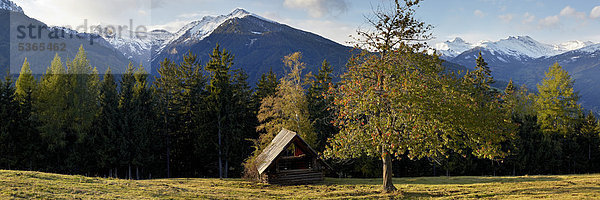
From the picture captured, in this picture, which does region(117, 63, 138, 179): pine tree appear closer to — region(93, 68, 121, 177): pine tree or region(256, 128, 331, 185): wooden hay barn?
region(93, 68, 121, 177): pine tree

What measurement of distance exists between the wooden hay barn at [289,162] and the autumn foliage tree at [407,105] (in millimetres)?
12559

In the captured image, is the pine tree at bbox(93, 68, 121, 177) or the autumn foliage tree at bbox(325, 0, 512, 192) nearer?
the autumn foliage tree at bbox(325, 0, 512, 192)

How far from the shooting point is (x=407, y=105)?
1692cm

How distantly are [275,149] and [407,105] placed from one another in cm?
1861

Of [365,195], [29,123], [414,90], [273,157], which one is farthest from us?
[29,123]

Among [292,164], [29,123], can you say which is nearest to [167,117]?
[29,123]

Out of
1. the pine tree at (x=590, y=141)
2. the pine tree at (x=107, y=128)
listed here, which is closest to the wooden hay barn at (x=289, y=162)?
the pine tree at (x=107, y=128)

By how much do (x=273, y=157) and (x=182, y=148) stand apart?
956 inches

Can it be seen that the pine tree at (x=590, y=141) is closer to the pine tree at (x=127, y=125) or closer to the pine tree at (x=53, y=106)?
the pine tree at (x=127, y=125)

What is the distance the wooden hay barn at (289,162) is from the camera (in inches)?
1266

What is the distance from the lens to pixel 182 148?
165ft

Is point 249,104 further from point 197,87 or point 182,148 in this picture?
point 182,148

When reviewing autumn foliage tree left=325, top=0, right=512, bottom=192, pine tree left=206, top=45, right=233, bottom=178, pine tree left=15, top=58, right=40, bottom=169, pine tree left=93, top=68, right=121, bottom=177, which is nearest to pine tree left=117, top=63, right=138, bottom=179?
pine tree left=93, top=68, right=121, bottom=177

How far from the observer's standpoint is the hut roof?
31.6m
